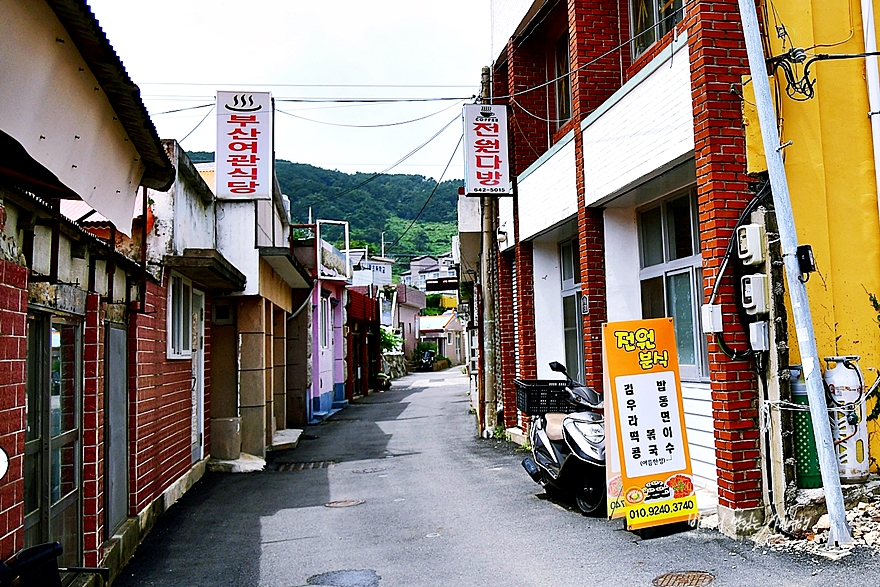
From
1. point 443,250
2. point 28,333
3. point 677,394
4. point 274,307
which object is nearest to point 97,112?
point 28,333

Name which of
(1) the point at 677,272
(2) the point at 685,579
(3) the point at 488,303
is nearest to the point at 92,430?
(2) the point at 685,579

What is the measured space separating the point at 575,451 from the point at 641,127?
3.48 meters

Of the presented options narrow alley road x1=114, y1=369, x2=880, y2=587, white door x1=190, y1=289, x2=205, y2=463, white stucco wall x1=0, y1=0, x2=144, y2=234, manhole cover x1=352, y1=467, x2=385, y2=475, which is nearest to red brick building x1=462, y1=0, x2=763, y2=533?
narrow alley road x1=114, y1=369, x2=880, y2=587

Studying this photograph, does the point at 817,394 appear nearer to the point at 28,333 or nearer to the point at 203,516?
the point at 28,333

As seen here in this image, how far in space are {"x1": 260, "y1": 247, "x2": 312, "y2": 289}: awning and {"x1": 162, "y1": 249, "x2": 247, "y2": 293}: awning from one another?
0.97 metres

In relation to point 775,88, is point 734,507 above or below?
below

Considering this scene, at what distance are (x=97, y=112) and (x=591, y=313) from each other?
714 cm

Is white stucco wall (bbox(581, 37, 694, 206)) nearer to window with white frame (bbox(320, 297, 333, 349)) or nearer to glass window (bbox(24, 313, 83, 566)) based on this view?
glass window (bbox(24, 313, 83, 566))

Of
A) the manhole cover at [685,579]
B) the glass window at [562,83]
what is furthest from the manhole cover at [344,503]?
the glass window at [562,83]

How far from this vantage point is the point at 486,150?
45.2ft

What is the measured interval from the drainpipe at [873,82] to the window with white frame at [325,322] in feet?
61.4

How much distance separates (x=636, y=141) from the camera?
876cm

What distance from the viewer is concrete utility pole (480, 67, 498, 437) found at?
49.9 ft

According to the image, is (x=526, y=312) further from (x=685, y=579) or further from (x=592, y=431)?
(x=685, y=579)
